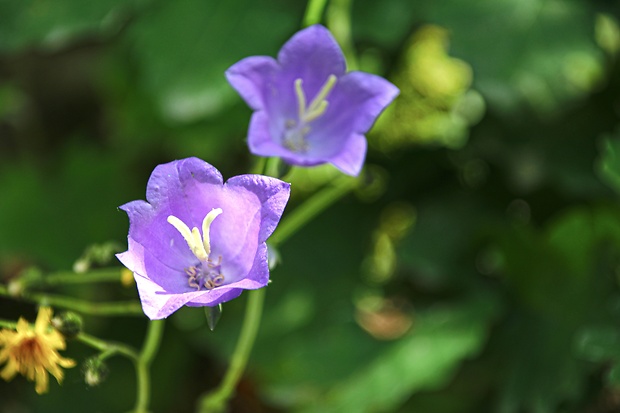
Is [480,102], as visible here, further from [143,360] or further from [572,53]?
[143,360]

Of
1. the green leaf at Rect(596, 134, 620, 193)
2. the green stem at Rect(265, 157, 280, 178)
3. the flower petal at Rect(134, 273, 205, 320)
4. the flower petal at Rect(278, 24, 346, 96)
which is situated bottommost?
the green leaf at Rect(596, 134, 620, 193)

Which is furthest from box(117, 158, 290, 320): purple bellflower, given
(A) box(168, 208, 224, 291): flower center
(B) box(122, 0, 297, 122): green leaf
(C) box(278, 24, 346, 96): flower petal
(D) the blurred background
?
(B) box(122, 0, 297, 122): green leaf

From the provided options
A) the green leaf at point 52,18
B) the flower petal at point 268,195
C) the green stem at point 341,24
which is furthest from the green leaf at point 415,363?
the green leaf at point 52,18

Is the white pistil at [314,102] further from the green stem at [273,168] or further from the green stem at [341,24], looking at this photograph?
the green stem at [341,24]

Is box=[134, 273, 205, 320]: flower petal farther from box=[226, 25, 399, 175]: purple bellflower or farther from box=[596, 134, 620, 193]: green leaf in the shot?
box=[596, 134, 620, 193]: green leaf

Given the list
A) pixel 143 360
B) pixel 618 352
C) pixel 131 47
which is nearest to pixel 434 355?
pixel 618 352

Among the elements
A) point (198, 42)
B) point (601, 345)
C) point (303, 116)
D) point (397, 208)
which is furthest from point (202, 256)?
point (397, 208)

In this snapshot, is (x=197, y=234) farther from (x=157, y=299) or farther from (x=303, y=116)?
(x=303, y=116)
